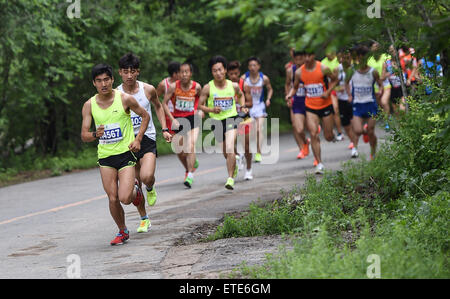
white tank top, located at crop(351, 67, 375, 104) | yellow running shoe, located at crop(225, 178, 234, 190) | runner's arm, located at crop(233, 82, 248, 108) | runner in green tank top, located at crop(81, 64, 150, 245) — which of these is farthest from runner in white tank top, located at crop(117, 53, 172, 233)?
white tank top, located at crop(351, 67, 375, 104)

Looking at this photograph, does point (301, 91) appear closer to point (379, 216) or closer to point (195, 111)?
point (195, 111)

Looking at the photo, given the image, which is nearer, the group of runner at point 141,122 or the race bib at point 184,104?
the group of runner at point 141,122

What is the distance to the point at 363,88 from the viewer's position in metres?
15.2

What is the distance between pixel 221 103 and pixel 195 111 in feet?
2.49

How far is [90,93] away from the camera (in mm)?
23500

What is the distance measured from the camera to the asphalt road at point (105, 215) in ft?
26.4

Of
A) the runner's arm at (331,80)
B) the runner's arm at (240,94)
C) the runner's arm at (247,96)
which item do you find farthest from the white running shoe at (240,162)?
the runner's arm at (331,80)

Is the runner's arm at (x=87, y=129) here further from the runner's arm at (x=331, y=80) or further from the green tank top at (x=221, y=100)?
the runner's arm at (x=331, y=80)

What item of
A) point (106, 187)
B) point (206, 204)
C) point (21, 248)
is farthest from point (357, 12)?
point (206, 204)

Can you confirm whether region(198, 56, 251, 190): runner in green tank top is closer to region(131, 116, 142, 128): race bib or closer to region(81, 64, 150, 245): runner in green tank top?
region(131, 116, 142, 128): race bib

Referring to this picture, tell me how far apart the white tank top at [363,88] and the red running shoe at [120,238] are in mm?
7100

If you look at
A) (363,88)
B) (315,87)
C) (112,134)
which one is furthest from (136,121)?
(363,88)

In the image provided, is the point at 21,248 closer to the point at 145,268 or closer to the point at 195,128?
the point at 145,268

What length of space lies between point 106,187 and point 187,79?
5257 millimetres
